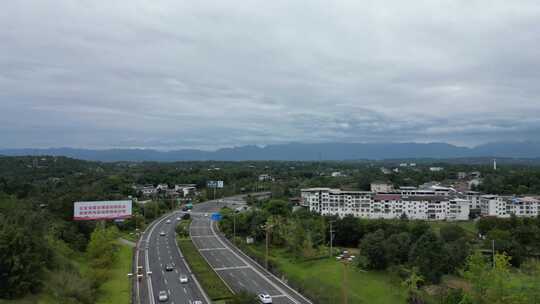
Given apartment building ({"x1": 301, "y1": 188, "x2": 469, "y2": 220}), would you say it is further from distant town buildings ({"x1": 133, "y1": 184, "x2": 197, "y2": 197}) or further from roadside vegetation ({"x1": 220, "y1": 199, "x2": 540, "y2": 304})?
distant town buildings ({"x1": 133, "y1": 184, "x2": 197, "y2": 197})

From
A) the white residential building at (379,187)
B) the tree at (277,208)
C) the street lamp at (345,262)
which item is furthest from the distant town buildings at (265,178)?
the street lamp at (345,262)

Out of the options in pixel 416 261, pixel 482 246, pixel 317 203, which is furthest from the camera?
pixel 317 203

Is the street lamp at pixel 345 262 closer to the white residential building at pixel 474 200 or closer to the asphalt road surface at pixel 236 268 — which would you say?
the asphalt road surface at pixel 236 268

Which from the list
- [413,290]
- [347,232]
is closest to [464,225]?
[347,232]

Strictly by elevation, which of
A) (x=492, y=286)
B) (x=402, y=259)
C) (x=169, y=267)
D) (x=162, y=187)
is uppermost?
(x=492, y=286)

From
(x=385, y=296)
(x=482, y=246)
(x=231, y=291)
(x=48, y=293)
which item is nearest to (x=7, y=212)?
(x=48, y=293)

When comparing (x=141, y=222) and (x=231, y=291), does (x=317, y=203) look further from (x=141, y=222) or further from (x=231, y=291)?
(x=231, y=291)

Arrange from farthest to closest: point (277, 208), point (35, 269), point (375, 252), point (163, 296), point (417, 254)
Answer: point (277, 208) < point (375, 252) < point (417, 254) < point (163, 296) < point (35, 269)

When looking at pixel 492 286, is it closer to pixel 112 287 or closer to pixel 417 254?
Result: pixel 417 254
